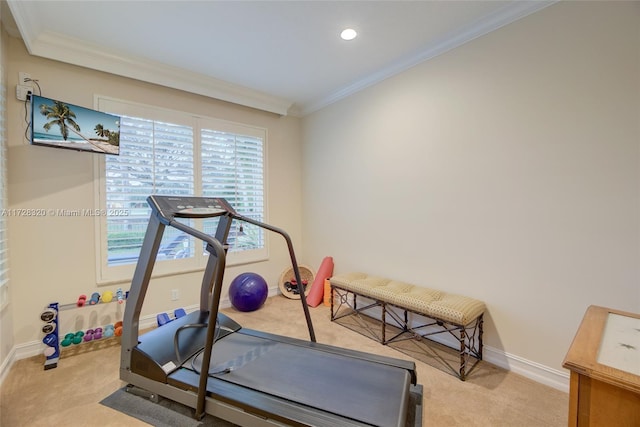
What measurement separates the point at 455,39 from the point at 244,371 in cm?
310

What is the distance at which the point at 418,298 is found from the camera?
2.32 metres

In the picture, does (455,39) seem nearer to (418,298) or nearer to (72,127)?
(418,298)

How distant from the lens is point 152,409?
1.74m

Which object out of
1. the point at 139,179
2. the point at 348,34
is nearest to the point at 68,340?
the point at 139,179

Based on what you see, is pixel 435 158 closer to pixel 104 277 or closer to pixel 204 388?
pixel 204 388

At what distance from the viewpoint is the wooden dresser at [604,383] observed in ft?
2.83

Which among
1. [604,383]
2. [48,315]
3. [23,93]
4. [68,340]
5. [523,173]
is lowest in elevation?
[68,340]

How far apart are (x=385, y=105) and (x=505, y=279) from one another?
80.2 inches

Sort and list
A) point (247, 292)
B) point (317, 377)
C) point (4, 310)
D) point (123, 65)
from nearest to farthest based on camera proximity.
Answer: point (317, 377)
point (4, 310)
point (123, 65)
point (247, 292)

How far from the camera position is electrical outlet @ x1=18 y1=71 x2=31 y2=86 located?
2.30 metres

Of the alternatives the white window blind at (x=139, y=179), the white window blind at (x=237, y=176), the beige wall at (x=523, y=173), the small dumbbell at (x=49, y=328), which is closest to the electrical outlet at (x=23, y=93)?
the white window blind at (x=139, y=179)

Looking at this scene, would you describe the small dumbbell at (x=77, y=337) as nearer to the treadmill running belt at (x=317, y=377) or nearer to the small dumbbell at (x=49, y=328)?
the small dumbbell at (x=49, y=328)

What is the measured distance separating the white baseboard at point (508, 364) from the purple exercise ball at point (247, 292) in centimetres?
168

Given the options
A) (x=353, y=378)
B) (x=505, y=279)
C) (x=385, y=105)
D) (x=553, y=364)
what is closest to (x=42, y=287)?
(x=353, y=378)
